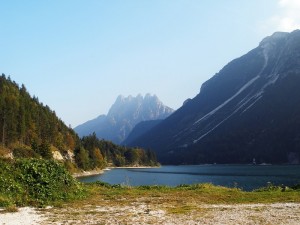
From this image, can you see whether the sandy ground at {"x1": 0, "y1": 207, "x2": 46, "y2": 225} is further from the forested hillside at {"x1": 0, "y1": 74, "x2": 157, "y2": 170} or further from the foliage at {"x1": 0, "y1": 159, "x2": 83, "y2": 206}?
the forested hillside at {"x1": 0, "y1": 74, "x2": 157, "y2": 170}

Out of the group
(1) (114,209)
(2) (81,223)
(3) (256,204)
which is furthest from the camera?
(3) (256,204)

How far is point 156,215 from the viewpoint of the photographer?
25.2 metres

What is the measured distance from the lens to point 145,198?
35.4 metres

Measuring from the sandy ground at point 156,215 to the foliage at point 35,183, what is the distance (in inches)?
115

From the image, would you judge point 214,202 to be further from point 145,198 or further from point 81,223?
point 81,223

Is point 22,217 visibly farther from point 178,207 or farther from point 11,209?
point 178,207

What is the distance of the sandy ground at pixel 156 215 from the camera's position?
74.9ft

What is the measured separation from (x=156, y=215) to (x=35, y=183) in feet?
41.7

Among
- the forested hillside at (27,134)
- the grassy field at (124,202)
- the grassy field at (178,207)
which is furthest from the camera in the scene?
the forested hillside at (27,134)

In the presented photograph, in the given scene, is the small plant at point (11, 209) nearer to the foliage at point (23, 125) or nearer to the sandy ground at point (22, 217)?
the sandy ground at point (22, 217)

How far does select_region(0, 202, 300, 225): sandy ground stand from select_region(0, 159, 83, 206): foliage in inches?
115

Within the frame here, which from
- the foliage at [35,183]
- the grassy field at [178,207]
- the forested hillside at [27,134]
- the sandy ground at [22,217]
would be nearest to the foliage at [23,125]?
the forested hillside at [27,134]

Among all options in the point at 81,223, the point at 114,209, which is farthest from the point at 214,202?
the point at 81,223

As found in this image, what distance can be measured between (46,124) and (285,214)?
169 m
